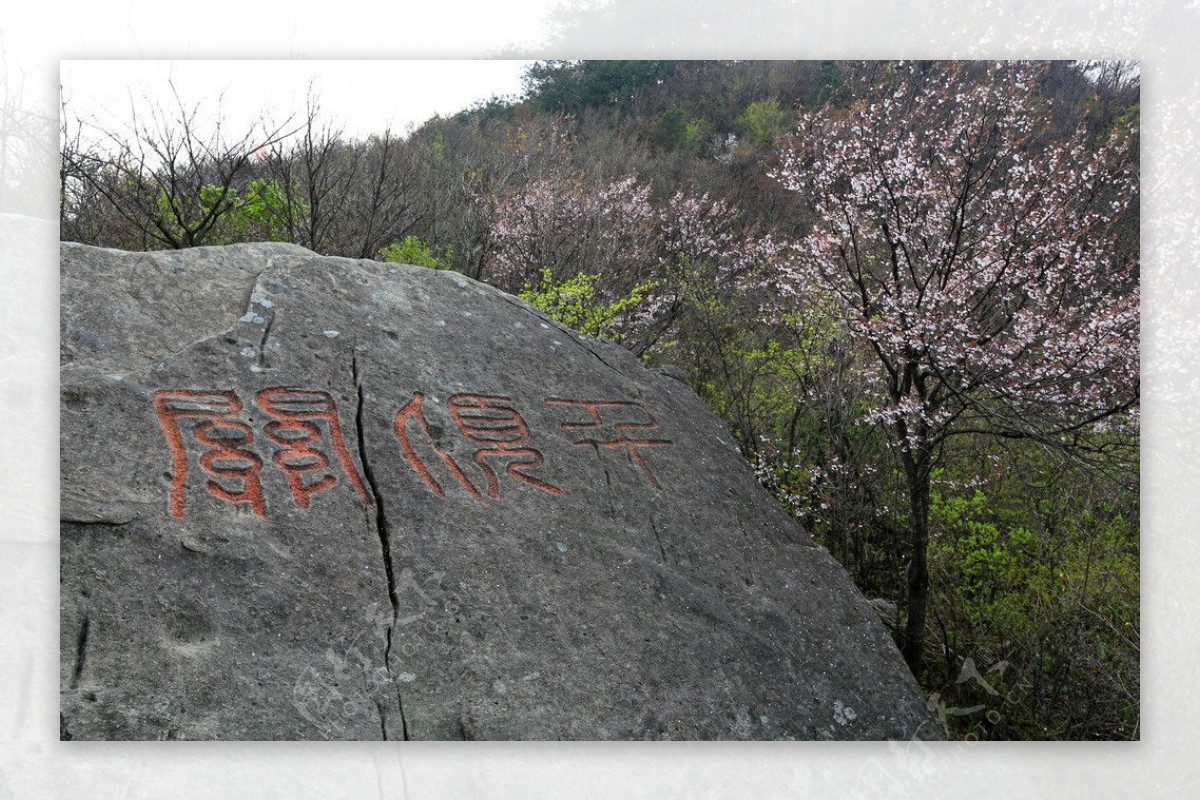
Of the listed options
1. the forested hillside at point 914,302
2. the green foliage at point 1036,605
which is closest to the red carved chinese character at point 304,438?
the forested hillside at point 914,302

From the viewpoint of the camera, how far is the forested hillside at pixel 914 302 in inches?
176

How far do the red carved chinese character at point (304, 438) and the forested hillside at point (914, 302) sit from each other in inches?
80.7

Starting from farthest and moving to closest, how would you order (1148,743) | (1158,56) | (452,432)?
1. (1158,56)
2. (1148,743)
3. (452,432)

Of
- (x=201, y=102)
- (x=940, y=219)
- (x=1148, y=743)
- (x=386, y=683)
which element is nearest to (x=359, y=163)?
(x=201, y=102)

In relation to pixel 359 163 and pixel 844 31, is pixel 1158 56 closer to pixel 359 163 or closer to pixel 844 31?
pixel 844 31

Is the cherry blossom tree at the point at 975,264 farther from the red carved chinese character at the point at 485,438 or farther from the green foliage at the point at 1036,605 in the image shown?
the red carved chinese character at the point at 485,438

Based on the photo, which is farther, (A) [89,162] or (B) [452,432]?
(A) [89,162]

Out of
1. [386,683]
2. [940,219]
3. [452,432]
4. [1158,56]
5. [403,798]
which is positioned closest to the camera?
[386,683]

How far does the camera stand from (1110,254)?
4.49m

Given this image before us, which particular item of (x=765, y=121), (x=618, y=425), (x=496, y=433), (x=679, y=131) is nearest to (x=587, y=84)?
(x=679, y=131)

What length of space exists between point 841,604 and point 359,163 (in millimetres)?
4975

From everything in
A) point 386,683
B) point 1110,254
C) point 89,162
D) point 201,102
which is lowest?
point 386,683

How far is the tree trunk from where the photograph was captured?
500 centimetres

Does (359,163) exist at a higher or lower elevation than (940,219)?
higher
